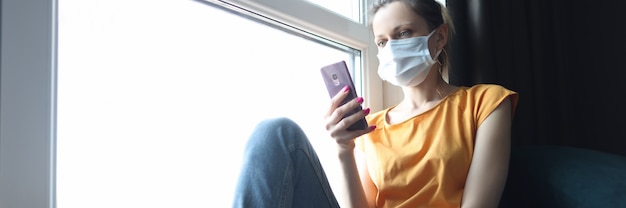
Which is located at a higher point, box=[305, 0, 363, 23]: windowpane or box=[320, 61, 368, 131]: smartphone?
box=[305, 0, 363, 23]: windowpane

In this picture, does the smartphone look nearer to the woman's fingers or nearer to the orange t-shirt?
the woman's fingers

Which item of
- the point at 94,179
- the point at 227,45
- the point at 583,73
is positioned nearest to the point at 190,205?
the point at 94,179

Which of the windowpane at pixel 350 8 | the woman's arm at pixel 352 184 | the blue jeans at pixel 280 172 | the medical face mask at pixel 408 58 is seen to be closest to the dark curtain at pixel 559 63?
the windowpane at pixel 350 8

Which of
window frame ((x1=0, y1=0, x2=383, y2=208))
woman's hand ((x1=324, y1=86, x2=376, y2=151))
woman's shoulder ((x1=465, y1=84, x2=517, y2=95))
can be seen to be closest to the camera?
window frame ((x1=0, y1=0, x2=383, y2=208))

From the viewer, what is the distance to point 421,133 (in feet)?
3.68

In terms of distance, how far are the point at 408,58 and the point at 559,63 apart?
0.82 m

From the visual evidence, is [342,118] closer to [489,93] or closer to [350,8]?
[489,93]

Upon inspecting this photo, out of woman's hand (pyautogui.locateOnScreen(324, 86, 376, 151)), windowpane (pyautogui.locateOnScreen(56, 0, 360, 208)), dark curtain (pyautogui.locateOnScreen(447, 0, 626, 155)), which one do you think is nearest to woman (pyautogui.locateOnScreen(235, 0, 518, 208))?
woman's hand (pyautogui.locateOnScreen(324, 86, 376, 151))

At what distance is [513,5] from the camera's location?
1.59 m

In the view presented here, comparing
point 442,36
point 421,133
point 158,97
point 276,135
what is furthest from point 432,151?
point 158,97

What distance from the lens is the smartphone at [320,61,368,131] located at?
0.99 meters

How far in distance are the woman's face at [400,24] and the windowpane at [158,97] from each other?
242mm

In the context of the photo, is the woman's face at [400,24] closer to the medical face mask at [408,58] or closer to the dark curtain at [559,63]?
the medical face mask at [408,58]

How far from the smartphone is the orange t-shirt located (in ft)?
0.52
